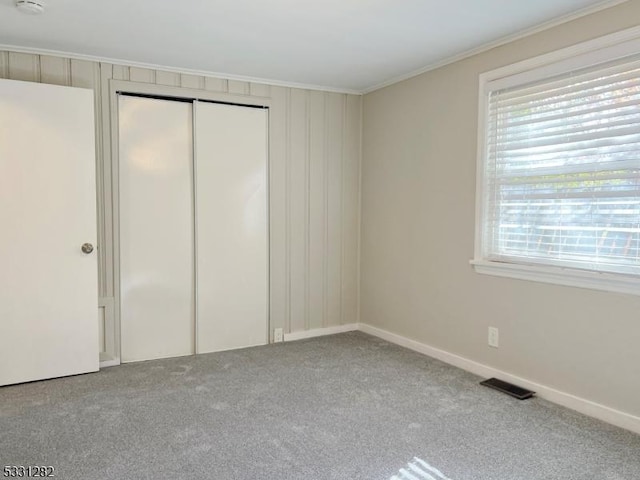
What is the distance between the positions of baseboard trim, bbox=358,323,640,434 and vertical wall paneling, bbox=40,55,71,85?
3.30 m

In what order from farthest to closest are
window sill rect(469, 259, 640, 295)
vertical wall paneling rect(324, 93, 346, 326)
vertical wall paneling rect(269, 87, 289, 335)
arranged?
vertical wall paneling rect(324, 93, 346, 326) → vertical wall paneling rect(269, 87, 289, 335) → window sill rect(469, 259, 640, 295)

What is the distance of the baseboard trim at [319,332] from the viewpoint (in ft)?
14.2

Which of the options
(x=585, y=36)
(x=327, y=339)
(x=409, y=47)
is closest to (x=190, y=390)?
(x=327, y=339)

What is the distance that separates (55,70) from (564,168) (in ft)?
11.4

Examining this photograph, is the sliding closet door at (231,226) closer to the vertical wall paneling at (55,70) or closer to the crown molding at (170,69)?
the crown molding at (170,69)

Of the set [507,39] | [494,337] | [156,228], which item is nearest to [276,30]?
[507,39]

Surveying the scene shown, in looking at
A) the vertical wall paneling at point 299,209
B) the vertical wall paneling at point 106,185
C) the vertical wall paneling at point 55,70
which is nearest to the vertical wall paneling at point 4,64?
the vertical wall paneling at point 55,70

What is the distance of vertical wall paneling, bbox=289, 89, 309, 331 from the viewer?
428 cm

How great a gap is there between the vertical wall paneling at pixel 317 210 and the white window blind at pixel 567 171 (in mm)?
1621

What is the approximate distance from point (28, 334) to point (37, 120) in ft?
4.75

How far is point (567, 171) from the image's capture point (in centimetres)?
278

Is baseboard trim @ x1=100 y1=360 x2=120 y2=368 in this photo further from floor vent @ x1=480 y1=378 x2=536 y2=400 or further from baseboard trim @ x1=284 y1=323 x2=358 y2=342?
floor vent @ x1=480 y1=378 x2=536 y2=400

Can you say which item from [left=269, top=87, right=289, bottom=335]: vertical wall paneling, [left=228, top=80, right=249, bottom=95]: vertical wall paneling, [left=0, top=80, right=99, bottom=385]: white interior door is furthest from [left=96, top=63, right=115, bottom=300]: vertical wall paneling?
[left=269, top=87, right=289, bottom=335]: vertical wall paneling

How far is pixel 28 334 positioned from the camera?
3.22m
